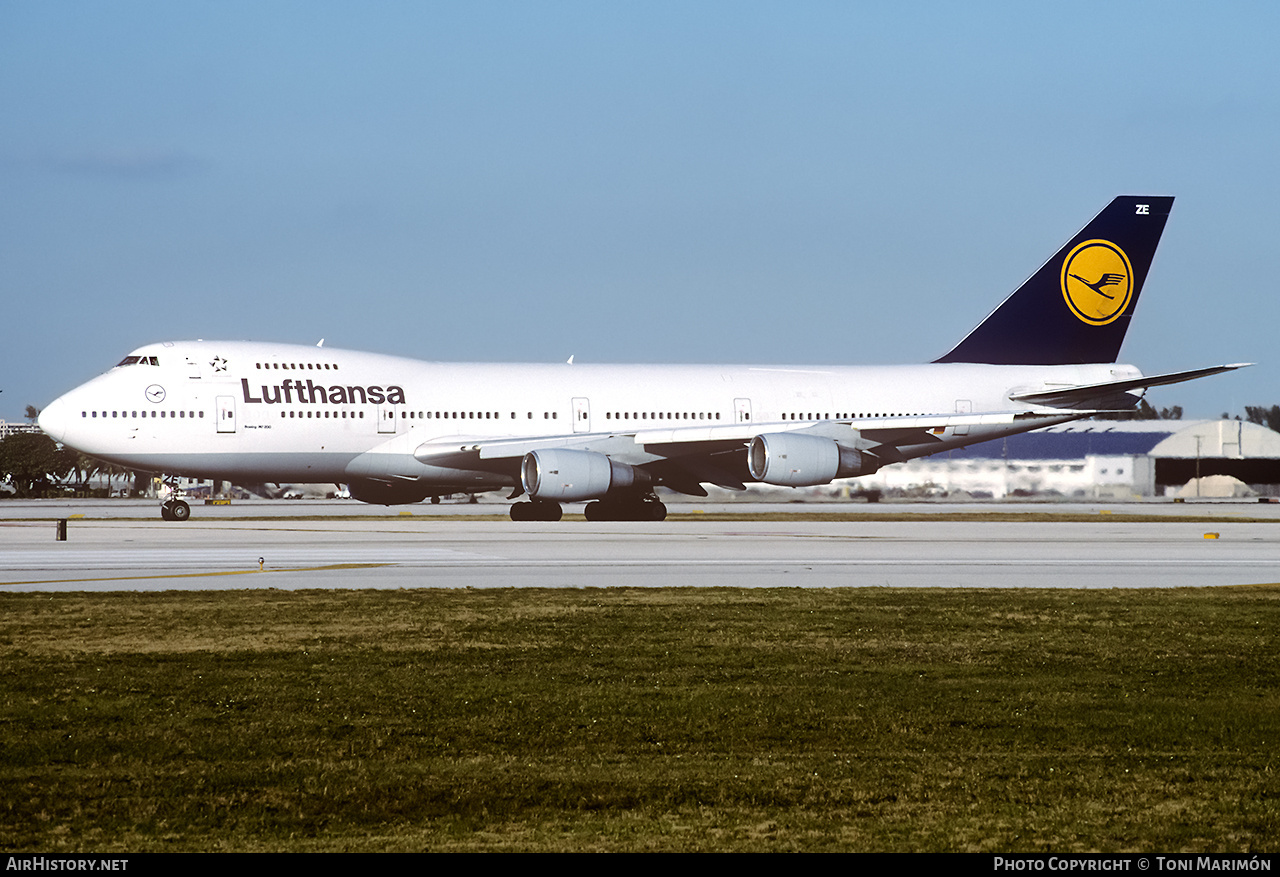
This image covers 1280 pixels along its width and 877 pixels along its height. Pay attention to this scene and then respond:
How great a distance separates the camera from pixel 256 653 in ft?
43.2

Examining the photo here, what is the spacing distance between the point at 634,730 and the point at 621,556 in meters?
16.3

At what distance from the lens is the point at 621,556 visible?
85.5ft

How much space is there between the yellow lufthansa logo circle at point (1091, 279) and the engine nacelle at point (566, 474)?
741 inches

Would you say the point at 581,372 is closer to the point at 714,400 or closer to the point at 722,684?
the point at 714,400

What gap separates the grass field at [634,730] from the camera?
7254mm

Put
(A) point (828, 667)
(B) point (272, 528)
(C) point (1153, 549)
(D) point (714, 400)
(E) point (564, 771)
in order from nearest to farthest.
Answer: (E) point (564, 771) → (A) point (828, 667) → (C) point (1153, 549) → (B) point (272, 528) → (D) point (714, 400)

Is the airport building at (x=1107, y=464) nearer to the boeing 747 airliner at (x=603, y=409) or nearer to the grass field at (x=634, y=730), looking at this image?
the boeing 747 airliner at (x=603, y=409)

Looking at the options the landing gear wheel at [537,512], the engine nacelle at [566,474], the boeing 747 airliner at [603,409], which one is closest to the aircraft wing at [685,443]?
the boeing 747 airliner at [603,409]

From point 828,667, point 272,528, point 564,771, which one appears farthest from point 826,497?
point 564,771

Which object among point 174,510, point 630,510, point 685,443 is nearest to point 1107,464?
point 630,510

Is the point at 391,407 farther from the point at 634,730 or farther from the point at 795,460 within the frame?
the point at 634,730

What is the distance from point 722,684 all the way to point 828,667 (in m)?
1.37

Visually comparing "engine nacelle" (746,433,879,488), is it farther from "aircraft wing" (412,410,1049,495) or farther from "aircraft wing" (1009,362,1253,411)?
"aircraft wing" (1009,362,1253,411)

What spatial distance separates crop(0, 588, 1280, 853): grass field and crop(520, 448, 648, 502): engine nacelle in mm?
21070
